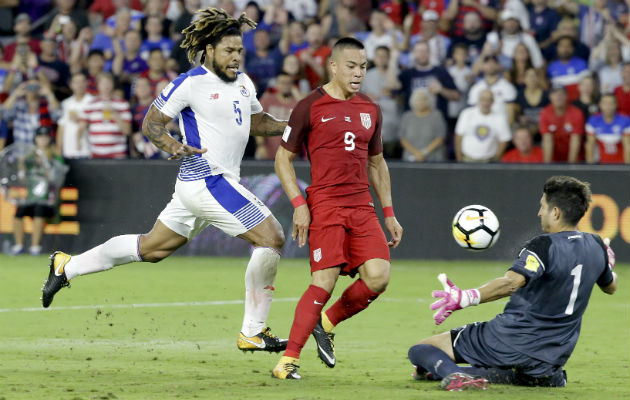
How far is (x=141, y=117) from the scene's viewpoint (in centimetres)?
1669

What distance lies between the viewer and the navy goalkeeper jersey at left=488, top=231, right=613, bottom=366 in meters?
6.44

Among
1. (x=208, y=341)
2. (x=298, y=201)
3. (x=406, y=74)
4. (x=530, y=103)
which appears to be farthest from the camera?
(x=406, y=74)

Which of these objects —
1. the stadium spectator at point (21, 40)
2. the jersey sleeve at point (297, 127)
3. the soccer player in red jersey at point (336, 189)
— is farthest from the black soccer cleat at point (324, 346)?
the stadium spectator at point (21, 40)

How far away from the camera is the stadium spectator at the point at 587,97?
1552cm

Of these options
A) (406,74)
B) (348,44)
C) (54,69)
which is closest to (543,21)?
(406,74)

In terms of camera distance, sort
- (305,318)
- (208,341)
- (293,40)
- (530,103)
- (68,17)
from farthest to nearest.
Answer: (68,17) → (293,40) → (530,103) → (208,341) → (305,318)

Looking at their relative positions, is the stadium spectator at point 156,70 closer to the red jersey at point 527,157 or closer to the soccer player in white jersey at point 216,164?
the red jersey at point 527,157

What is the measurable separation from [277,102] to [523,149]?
357cm

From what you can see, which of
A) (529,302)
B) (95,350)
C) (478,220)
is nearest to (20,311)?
(95,350)

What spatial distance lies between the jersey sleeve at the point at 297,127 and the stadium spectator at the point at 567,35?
9.92 metres

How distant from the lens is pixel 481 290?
606 cm

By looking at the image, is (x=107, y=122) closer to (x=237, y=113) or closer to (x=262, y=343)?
(x=237, y=113)

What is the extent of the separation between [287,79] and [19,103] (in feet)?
14.1

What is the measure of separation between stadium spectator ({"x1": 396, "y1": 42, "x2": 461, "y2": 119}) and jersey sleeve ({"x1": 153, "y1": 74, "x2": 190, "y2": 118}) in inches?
346
